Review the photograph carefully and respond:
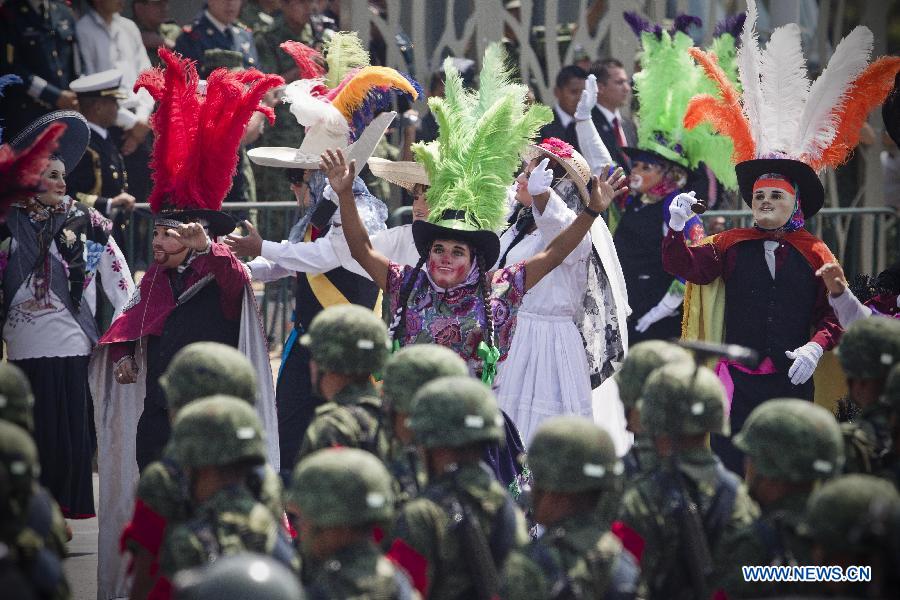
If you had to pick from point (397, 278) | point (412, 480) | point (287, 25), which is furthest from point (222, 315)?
point (287, 25)

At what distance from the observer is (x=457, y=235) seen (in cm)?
687

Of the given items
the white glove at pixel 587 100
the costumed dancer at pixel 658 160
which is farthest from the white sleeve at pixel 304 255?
the costumed dancer at pixel 658 160

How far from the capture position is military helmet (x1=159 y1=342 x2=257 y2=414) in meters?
5.12

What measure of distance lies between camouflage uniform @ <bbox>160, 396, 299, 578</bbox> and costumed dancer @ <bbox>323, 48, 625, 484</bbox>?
2.18 meters

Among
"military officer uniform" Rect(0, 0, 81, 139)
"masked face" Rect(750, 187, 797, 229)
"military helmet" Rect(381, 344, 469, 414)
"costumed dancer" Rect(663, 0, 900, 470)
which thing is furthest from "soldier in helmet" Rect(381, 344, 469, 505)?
"military officer uniform" Rect(0, 0, 81, 139)

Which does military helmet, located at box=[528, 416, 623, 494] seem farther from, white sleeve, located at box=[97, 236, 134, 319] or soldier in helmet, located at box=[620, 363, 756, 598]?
white sleeve, located at box=[97, 236, 134, 319]

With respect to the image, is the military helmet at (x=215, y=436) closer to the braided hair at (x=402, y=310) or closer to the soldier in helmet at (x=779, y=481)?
the soldier in helmet at (x=779, y=481)

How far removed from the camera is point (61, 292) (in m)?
7.82

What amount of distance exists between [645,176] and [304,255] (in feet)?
10.1

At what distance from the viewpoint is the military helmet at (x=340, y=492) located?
4.14 m

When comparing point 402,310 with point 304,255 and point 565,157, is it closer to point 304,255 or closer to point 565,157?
point 304,255

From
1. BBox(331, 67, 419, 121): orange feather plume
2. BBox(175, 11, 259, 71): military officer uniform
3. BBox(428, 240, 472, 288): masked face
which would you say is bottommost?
BBox(428, 240, 472, 288): masked face

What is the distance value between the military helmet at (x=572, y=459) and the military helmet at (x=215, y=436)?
94cm

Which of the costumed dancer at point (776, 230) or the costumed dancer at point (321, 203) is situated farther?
the costumed dancer at point (321, 203)
